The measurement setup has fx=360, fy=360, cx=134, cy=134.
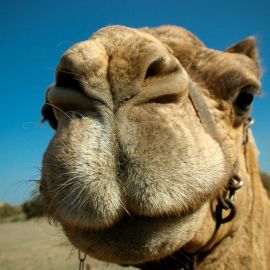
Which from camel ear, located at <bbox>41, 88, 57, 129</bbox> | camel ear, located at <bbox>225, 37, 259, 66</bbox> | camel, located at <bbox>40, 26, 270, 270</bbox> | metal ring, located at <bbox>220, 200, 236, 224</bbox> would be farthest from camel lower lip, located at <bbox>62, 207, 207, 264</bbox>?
camel ear, located at <bbox>225, 37, 259, 66</bbox>

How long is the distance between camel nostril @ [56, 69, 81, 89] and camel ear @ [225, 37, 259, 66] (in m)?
2.56

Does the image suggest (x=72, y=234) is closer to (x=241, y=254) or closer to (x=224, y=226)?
(x=224, y=226)

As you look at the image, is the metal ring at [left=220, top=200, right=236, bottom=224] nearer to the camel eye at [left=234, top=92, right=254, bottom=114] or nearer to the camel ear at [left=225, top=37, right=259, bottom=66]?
the camel eye at [left=234, top=92, right=254, bottom=114]

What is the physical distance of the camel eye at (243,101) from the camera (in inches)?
132

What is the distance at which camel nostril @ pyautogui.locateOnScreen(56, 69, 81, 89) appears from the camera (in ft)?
6.99

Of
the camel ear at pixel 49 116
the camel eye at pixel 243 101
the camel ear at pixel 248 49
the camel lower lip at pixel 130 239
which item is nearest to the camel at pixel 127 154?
the camel lower lip at pixel 130 239

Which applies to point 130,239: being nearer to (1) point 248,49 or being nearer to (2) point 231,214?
(2) point 231,214

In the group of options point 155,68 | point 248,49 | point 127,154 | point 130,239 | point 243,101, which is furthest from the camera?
point 248,49

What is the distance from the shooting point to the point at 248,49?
4156 millimetres

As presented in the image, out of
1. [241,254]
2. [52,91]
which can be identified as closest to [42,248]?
[241,254]

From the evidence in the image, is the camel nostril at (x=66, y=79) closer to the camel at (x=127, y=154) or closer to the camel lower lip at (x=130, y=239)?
the camel at (x=127, y=154)

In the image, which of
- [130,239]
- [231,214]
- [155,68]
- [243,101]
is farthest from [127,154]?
[243,101]

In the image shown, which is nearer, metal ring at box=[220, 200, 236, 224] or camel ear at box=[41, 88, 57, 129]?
metal ring at box=[220, 200, 236, 224]

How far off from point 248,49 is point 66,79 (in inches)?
105
